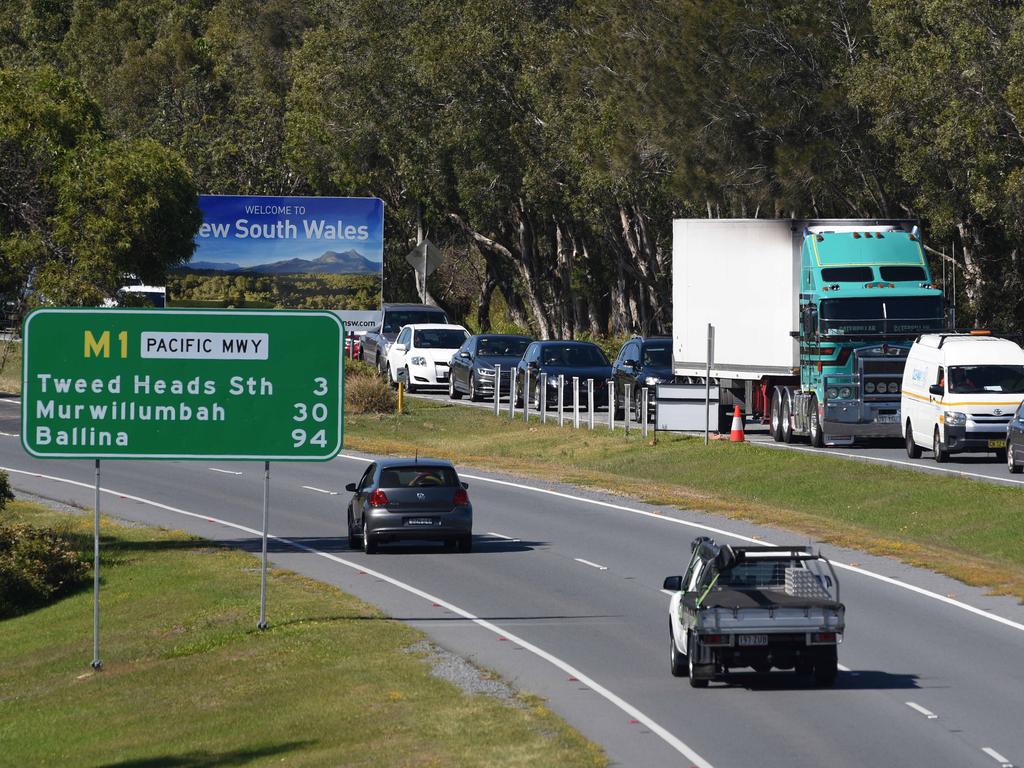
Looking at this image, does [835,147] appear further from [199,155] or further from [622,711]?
[199,155]

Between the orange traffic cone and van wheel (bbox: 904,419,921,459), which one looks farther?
the orange traffic cone

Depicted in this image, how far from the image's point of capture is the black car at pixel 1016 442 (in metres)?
31.9

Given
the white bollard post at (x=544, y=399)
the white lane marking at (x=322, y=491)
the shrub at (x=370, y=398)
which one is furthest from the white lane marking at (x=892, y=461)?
the shrub at (x=370, y=398)

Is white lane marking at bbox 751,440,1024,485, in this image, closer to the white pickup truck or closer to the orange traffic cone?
the orange traffic cone

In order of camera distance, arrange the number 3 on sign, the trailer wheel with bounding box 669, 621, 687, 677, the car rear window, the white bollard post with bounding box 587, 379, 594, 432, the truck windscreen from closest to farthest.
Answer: the trailer wheel with bounding box 669, 621, 687, 677, the number 3 on sign, the car rear window, the truck windscreen, the white bollard post with bounding box 587, 379, 594, 432

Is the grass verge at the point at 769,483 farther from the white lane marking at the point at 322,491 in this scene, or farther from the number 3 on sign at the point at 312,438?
the number 3 on sign at the point at 312,438

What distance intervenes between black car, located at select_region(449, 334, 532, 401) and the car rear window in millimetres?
22988

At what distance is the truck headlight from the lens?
33.8 metres

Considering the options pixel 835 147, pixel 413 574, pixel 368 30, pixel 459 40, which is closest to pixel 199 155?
pixel 368 30

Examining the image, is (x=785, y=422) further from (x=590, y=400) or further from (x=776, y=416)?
(x=590, y=400)

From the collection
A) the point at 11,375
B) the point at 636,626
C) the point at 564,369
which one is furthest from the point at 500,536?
Result: the point at 11,375

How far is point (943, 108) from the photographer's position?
142 ft

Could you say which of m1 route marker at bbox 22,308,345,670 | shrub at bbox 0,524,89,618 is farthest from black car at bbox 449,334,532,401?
m1 route marker at bbox 22,308,345,670

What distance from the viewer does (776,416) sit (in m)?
39.0
